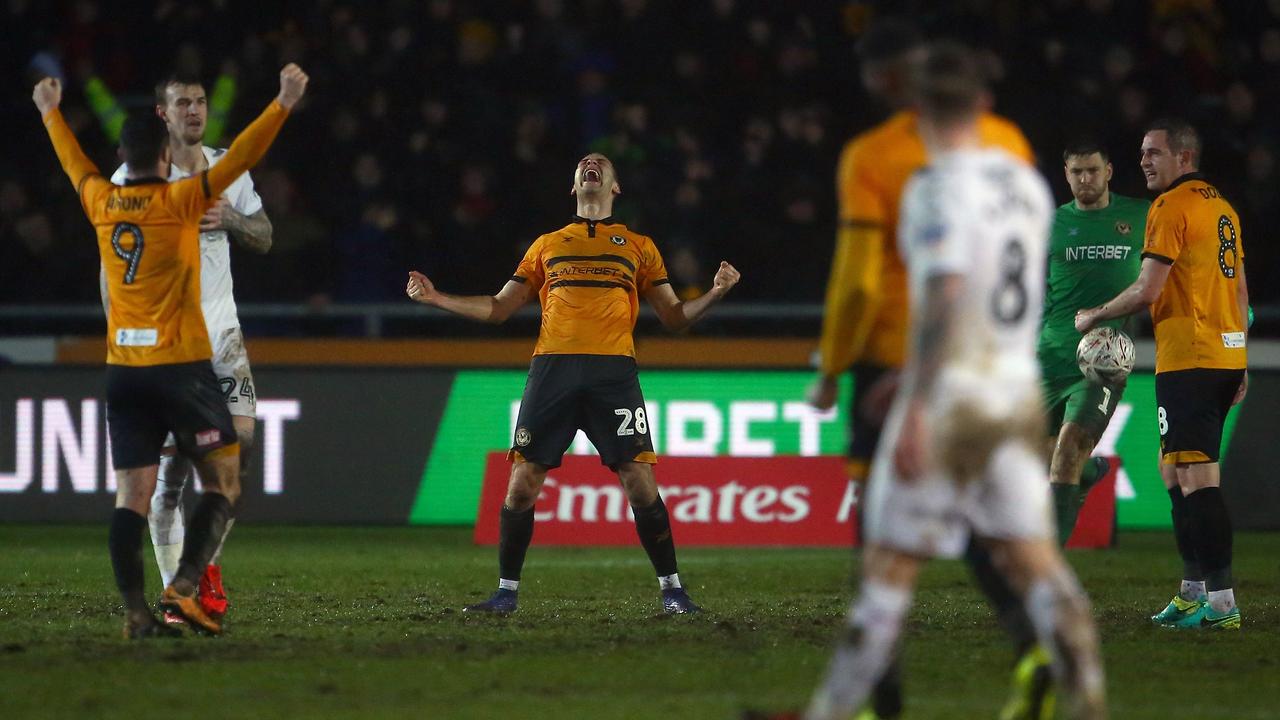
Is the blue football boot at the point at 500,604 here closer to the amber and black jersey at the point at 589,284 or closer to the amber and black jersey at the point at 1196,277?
the amber and black jersey at the point at 589,284

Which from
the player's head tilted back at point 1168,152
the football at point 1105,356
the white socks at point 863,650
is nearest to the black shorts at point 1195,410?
the football at point 1105,356

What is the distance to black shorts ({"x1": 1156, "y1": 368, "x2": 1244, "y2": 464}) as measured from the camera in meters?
8.56

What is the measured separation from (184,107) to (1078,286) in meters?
4.70

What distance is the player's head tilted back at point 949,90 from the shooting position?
489 cm

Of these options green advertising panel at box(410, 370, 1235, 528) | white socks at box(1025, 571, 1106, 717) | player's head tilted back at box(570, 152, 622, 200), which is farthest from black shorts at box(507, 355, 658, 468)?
green advertising panel at box(410, 370, 1235, 528)

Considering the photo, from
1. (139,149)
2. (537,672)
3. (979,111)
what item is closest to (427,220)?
(139,149)

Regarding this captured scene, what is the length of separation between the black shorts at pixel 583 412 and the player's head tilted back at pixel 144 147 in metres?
2.42

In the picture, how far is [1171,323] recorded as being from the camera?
8.63m

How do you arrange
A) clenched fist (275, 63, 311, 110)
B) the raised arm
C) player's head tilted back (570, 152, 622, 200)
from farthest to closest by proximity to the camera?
1. player's head tilted back (570, 152, 622, 200)
2. the raised arm
3. clenched fist (275, 63, 311, 110)

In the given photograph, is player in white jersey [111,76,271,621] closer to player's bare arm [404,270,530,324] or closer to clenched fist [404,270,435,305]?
clenched fist [404,270,435,305]

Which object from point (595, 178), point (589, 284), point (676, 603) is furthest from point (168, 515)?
point (595, 178)

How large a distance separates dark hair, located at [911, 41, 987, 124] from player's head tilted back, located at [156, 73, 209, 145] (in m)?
4.87

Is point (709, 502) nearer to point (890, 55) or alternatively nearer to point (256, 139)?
point (256, 139)

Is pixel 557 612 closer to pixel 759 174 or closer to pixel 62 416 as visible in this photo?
pixel 62 416
